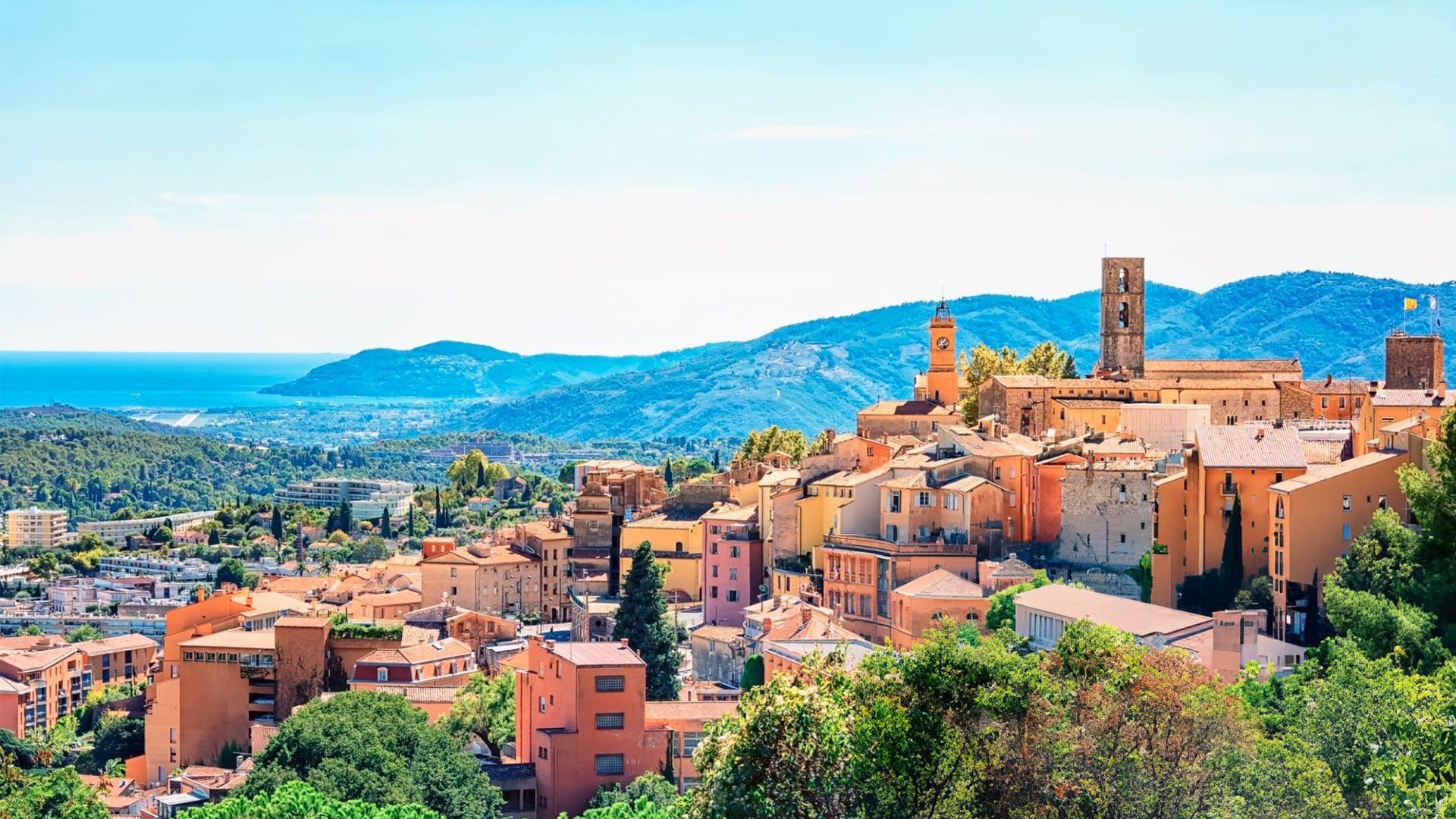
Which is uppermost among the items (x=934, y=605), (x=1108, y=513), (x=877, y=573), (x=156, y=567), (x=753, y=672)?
(x=1108, y=513)

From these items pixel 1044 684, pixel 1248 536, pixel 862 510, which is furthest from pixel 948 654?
pixel 862 510

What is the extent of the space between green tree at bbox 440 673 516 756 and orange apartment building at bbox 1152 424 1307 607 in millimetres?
16345

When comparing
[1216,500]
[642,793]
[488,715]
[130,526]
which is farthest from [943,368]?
[130,526]

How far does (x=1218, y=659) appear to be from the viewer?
46344mm

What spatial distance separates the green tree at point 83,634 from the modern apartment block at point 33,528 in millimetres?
72888

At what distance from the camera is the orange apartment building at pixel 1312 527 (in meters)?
48.2

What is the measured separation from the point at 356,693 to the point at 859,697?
2001 cm

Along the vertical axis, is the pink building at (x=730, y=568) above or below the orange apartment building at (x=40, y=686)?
above

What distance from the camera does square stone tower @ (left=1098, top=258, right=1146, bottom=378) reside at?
8762 cm

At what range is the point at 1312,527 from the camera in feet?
159

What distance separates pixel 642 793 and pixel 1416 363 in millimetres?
41418

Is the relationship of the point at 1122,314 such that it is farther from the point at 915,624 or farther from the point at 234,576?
the point at 234,576

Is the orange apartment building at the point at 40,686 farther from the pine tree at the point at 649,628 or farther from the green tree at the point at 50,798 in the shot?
the pine tree at the point at 649,628

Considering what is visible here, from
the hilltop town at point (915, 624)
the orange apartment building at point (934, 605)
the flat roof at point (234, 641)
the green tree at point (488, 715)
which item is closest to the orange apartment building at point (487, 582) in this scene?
the hilltop town at point (915, 624)
